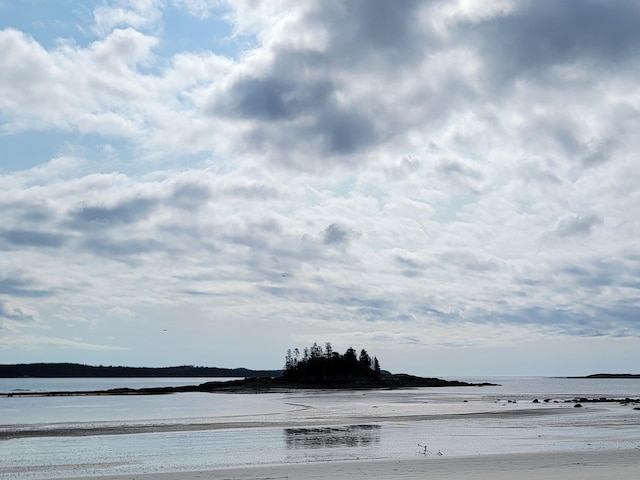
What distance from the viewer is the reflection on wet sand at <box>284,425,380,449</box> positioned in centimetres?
3647

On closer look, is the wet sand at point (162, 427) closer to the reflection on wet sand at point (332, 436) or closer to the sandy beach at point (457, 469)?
the reflection on wet sand at point (332, 436)

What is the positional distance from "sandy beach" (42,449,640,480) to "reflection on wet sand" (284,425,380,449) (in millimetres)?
7934

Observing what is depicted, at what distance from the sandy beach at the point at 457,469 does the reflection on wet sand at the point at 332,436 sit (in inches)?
312

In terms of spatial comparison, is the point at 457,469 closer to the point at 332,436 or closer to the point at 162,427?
the point at 332,436

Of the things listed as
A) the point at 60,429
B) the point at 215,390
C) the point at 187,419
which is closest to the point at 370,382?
the point at 215,390

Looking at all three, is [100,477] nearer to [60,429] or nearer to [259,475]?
[259,475]

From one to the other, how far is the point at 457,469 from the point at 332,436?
16626 millimetres

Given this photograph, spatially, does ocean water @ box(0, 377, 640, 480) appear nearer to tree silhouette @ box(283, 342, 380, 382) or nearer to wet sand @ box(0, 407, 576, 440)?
wet sand @ box(0, 407, 576, 440)

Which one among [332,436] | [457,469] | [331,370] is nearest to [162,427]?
[332,436]

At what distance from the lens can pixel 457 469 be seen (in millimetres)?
25609

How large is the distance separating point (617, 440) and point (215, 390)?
117 meters

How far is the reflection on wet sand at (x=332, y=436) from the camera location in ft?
120

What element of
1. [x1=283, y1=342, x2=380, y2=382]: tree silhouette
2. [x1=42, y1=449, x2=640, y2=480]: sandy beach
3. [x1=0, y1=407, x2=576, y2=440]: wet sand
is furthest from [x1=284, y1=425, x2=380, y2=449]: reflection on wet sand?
[x1=283, y1=342, x2=380, y2=382]: tree silhouette

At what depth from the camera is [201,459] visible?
3102 cm
